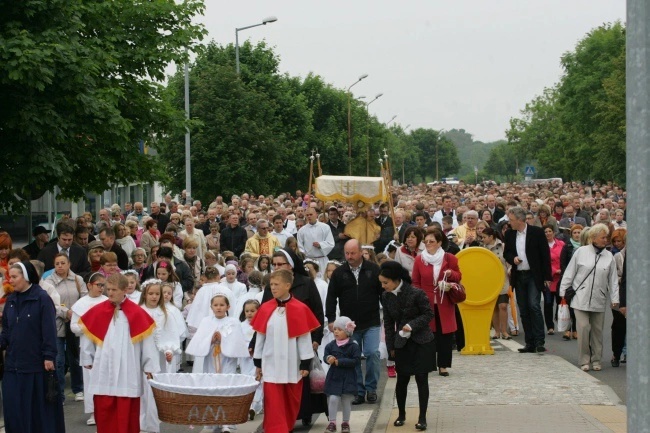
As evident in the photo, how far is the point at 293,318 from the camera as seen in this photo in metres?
10.6

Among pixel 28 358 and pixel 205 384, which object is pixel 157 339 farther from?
pixel 28 358

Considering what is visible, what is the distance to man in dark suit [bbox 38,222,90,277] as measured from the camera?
1586 cm

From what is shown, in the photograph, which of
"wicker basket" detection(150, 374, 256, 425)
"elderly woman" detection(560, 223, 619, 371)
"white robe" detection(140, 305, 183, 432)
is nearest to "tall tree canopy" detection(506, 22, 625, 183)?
"elderly woman" detection(560, 223, 619, 371)

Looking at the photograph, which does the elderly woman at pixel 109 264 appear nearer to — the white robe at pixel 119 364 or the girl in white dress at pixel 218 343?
the girl in white dress at pixel 218 343

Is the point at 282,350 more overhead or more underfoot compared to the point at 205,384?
more overhead

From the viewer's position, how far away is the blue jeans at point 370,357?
12.8m

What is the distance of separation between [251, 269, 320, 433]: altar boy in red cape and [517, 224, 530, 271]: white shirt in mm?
6152

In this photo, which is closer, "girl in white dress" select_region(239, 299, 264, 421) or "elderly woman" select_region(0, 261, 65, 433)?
"elderly woman" select_region(0, 261, 65, 433)

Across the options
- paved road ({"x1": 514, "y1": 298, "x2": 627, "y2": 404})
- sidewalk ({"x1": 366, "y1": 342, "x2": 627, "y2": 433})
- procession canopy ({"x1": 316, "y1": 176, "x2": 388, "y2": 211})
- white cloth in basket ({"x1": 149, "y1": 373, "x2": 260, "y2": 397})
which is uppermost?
procession canopy ({"x1": 316, "y1": 176, "x2": 388, "y2": 211})

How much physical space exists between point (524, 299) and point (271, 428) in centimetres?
656

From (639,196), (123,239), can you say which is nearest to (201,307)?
(123,239)

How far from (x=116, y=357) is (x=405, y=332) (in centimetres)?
255

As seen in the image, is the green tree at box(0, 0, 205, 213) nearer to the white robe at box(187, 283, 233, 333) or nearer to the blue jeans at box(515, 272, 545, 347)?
the white robe at box(187, 283, 233, 333)

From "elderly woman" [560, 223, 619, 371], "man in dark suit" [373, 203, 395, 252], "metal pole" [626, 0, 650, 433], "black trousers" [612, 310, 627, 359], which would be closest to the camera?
"metal pole" [626, 0, 650, 433]
